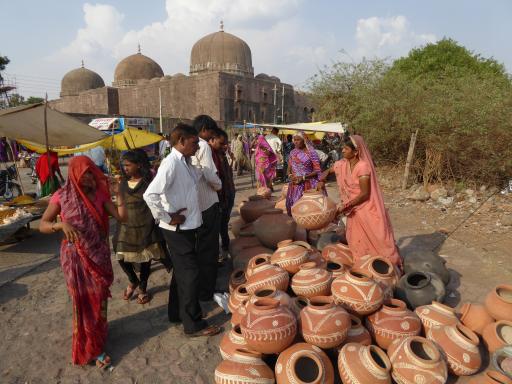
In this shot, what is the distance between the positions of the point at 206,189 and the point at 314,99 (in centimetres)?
1471

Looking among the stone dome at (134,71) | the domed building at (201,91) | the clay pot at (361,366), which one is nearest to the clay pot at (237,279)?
the clay pot at (361,366)

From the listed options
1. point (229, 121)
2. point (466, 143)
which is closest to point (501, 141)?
point (466, 143)

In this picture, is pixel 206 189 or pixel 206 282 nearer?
pixel 206 189

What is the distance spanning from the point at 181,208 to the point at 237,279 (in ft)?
3.96

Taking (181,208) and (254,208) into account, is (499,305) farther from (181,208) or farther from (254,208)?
(254,208)

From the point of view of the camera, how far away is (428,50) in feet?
66.2

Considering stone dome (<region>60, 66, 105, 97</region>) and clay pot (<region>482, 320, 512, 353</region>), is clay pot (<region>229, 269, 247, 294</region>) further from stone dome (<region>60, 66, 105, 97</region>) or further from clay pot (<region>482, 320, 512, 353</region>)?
stone dome (<region>60, 66, 105, 97</region>)

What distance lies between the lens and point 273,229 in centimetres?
415

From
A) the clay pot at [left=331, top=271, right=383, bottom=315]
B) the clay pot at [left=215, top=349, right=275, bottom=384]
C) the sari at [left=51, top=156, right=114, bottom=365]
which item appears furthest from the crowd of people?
the clay pot at [left=331, top=271, right=383, bottom=315]

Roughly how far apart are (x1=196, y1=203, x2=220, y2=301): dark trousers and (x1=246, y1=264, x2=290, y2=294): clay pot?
20.5 inches

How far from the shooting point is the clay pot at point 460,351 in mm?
2354

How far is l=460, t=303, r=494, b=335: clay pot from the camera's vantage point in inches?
108

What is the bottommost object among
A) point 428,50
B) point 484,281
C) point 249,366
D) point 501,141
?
point 484,281

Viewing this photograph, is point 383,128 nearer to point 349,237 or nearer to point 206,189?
point 349,237
